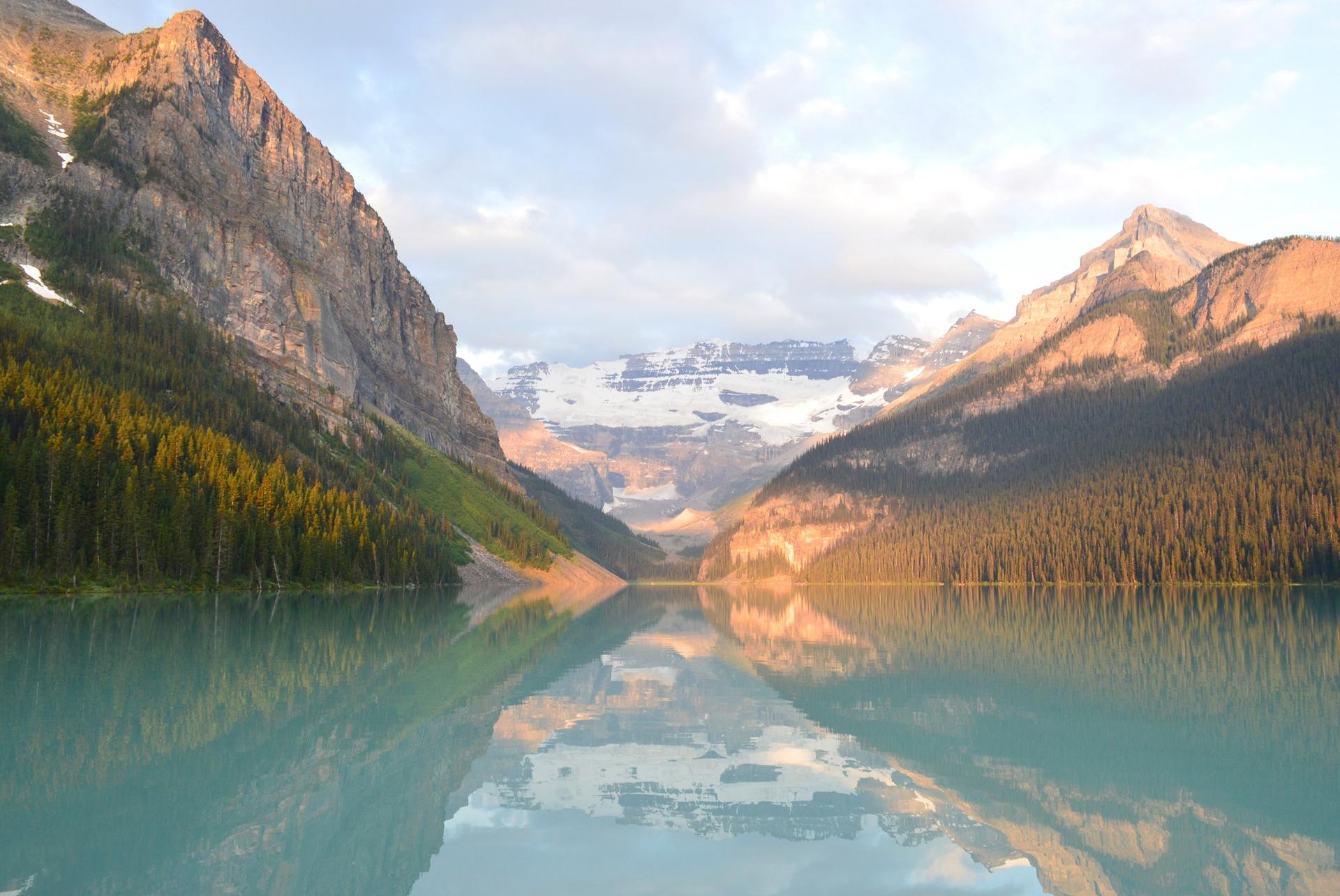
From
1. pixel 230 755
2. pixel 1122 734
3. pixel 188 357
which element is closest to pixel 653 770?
pixel 230 755

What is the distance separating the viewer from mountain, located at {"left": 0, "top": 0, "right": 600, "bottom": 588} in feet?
235

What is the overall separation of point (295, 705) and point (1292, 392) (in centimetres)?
17298

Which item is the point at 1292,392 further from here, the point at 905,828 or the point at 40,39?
the point at 40,39

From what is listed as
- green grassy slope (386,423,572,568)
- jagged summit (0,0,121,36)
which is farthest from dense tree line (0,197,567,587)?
jagged summit (0,0,121,36)

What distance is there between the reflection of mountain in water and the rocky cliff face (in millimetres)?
127428

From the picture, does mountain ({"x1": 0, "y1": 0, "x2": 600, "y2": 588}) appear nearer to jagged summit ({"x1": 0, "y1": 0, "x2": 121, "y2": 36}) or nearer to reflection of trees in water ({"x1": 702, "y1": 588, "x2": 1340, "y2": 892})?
jagged summit ({"x1": 0, "y1": 0, "x2": 121, "y2": 36})

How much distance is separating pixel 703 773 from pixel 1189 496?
14006 centimetres

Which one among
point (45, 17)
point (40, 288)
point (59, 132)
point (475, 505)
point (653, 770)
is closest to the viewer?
point (653, 770)

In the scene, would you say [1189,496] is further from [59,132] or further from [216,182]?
[59,132]

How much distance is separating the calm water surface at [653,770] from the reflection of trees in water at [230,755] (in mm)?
82

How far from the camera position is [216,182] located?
6590 inches

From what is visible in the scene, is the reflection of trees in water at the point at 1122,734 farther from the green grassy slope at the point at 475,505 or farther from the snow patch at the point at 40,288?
the snow patch at the point at 40,288

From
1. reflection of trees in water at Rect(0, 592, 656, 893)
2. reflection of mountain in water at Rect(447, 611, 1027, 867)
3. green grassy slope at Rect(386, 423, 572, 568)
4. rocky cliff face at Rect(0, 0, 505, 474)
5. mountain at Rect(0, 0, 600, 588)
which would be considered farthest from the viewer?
green grassy slope at Rect(386, 423, 572, 568)

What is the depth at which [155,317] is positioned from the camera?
405 ft
